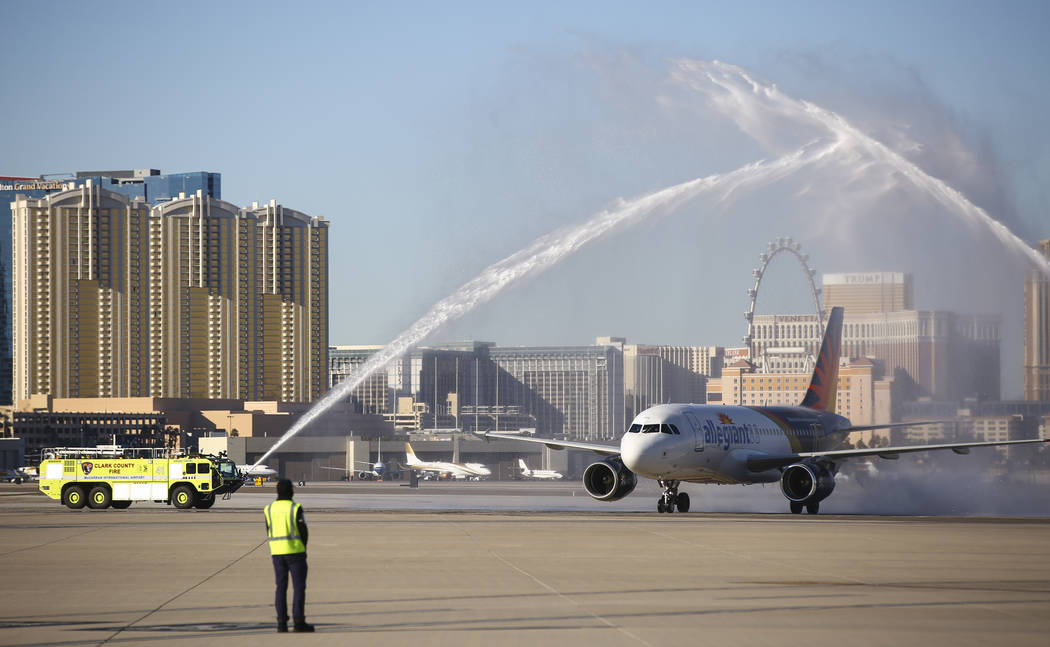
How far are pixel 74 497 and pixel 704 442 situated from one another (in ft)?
97.3

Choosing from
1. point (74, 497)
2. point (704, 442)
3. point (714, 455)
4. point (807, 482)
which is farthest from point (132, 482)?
point (807, 482)

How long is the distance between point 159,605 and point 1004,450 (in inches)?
3571

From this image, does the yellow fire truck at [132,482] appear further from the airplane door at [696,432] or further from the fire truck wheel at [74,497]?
the airplane door at [696,432]

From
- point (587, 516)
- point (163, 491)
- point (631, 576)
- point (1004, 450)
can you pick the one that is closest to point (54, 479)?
point (163, 491)

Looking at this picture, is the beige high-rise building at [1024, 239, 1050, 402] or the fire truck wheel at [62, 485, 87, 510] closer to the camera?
the fire truck wheel at [62, 485, 87, 510]

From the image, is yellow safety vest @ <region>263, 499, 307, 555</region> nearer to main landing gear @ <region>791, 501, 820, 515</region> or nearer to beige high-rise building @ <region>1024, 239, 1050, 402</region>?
main landing gear @ <region>791, 501, 820, 515</region>

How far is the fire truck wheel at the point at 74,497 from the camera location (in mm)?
62312

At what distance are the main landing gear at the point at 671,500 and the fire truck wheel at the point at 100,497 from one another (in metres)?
26.1

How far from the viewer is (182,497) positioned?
62.2 meters

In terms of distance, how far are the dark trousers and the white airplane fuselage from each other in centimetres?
3462

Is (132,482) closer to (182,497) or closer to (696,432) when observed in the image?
(182,497)

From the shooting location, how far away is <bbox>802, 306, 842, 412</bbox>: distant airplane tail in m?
76.6

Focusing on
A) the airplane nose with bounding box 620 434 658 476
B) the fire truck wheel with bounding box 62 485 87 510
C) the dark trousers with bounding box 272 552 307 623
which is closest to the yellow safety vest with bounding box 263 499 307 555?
the dark trousers with bounding box 272 552 307 623

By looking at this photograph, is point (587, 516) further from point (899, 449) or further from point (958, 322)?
point (958, 322)
